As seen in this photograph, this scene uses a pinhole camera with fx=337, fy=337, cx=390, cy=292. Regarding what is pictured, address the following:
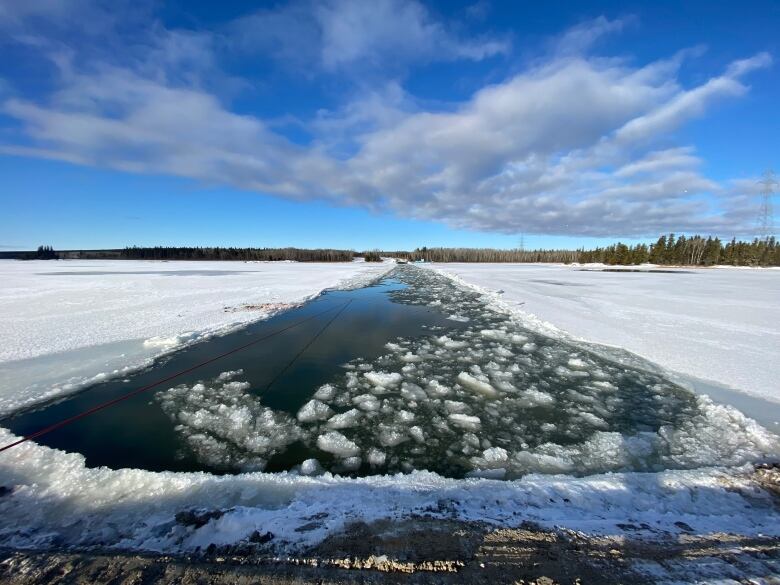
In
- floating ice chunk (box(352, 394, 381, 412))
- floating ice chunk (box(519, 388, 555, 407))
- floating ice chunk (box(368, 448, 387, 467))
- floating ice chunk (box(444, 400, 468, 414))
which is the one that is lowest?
floating ice chunk (box(368, 448, 387, 467))

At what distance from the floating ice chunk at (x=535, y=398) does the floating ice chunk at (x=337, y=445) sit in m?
2.45

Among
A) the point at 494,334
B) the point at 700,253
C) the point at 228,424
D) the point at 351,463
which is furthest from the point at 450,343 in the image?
the point at 700,253

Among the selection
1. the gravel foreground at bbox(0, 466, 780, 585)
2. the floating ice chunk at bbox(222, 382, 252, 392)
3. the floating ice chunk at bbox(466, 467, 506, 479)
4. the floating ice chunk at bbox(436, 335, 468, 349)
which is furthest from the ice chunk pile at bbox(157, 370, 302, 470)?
the floating ice chunk at bbox(436, 335, 468, 349)

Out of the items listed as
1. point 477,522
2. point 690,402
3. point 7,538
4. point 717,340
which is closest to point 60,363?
point 7,538

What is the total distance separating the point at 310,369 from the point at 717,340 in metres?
8.56

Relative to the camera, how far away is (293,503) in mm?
2527

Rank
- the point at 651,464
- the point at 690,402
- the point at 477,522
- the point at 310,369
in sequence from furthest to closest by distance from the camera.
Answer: the point at 310,369 → the point at 690,402 → the point at 651,464 → the point at 477,522

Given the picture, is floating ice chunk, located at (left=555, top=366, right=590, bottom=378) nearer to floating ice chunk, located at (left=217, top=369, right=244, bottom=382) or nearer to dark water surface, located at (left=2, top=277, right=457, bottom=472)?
dark water surface, located at (left=2, top=277, right=457, bottom=472)

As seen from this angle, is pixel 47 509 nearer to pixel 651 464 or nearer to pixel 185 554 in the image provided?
pixel 185 554

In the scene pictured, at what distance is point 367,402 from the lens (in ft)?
15.3

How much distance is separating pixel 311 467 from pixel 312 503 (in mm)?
654

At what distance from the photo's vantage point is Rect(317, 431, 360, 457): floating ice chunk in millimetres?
3461

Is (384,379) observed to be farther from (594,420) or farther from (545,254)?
(545,254)

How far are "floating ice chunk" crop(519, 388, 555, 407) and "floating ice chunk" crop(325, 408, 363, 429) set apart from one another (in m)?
2.27
